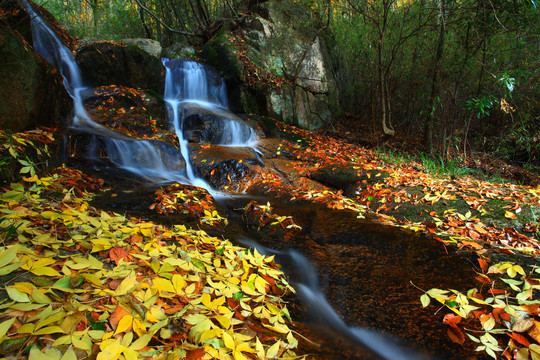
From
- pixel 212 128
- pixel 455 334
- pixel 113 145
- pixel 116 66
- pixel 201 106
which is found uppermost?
pixel 116 66

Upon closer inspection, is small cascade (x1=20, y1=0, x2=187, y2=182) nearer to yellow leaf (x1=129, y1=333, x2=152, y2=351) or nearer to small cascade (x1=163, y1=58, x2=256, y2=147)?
small cascade (x1=163, y1=58, x2=256, y2=147)

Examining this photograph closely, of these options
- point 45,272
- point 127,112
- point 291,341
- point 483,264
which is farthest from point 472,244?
point 127,112

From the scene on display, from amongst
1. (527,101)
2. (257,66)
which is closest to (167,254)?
(257,66)

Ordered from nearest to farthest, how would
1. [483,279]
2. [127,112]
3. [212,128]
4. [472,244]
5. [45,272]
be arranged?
[45,272] → [483,279] → [472,244] → [127,112] → [212,128]

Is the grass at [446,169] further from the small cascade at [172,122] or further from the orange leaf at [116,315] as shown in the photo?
the orange leaf at [116,315]

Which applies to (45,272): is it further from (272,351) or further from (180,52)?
(180,52)

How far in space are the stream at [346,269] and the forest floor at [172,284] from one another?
0.12m

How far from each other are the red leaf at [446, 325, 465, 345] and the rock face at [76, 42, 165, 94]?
8.73m

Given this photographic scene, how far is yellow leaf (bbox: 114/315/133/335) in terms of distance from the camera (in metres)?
1.04

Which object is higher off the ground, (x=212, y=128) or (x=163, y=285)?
(x=212, y=128)

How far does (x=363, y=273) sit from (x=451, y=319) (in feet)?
2.11

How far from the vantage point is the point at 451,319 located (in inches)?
60.8

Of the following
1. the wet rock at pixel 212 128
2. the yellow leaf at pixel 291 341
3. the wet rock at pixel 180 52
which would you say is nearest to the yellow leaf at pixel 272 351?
the yellow leaf at pixel 291 341

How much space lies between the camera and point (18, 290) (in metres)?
1.08
